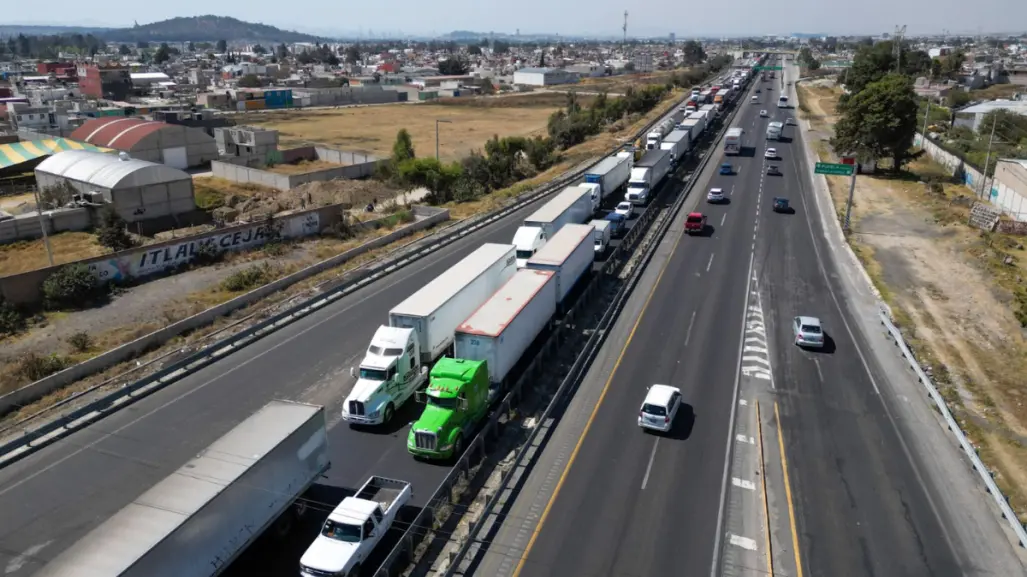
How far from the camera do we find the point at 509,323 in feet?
99.8

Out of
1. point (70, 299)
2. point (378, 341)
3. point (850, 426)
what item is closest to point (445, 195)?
point (70, 299)

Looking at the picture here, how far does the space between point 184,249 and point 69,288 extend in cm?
898

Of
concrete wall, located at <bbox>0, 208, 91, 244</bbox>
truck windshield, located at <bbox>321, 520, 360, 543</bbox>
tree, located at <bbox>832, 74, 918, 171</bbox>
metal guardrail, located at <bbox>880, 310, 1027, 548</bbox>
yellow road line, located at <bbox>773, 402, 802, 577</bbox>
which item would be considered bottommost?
yellow road line, located at <bbox>773, 402, 802, 577</bbox>

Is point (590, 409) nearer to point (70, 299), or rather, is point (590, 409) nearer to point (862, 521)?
point (862, 521)

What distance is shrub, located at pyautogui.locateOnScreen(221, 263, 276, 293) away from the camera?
4581 centimetres

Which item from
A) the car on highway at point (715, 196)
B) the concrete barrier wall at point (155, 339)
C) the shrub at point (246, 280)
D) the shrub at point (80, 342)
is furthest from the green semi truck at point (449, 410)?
the car on highway at point (715, 196)

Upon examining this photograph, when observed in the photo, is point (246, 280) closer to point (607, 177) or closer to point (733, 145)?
point (607, 177)

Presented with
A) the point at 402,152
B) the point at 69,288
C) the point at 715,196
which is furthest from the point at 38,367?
the point at 715,196

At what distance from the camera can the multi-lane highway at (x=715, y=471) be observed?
21.4 metres

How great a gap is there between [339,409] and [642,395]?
45.9 ft

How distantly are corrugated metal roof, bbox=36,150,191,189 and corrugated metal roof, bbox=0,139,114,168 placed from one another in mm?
14703

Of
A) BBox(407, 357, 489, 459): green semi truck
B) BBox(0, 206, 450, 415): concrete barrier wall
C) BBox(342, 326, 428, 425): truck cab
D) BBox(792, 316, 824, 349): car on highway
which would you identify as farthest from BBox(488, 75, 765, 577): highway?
BBox(0, 206, 450, 415): concrete barrier wall

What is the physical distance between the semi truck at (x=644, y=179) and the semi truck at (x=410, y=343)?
31068 mm

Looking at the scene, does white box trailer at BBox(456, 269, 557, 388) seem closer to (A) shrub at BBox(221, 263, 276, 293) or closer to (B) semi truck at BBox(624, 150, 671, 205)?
(A) shrub at BBox(221, 263, 276, 293)
